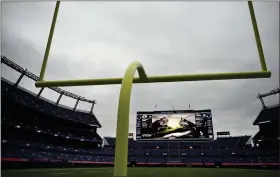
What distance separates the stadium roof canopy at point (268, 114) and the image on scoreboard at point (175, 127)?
1297 centimetres

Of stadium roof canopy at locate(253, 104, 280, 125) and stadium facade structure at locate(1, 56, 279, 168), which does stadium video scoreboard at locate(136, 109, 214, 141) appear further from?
stadium roof canopy at locate(253, 104, 280, 125)

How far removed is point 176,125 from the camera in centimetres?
3133

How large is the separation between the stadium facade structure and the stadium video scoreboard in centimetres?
697

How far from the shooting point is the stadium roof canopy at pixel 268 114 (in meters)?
35.2

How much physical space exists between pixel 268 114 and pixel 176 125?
17.4 metres

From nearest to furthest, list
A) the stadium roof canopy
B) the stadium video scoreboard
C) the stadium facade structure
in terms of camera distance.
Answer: the stadium facade structure < the stadium video scoreboard < the stadium roof canopy

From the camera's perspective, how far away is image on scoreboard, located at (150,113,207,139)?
30.8 meters

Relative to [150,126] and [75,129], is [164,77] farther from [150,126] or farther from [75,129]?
[75,129]

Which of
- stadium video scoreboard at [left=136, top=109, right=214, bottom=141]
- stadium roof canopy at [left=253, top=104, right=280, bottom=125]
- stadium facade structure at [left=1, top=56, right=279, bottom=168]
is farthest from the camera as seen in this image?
stadium roof canopy at [left=253, top=104, right=280, bottom=125]

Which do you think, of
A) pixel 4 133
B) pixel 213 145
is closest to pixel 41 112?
pixel 4 133

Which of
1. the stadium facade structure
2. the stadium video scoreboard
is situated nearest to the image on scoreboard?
the stadium video scoreboard

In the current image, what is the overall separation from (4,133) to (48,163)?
5.89 metres

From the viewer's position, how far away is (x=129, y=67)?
1.46 meters

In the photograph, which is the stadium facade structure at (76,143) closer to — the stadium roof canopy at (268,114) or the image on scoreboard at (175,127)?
the stadium roof canopy at (268,114)
